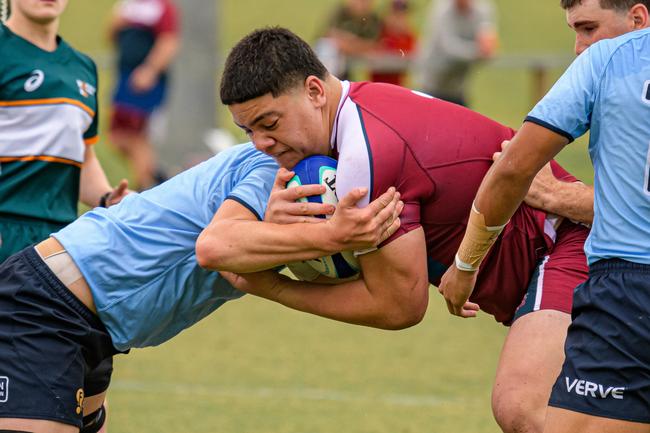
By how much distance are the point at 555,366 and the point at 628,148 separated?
0.96 meters

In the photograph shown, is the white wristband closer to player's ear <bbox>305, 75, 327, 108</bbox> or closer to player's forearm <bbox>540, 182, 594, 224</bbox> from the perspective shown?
player's forearm <bbox>540, 182, 594, 224</bbox>

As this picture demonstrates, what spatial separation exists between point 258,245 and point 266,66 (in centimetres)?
64

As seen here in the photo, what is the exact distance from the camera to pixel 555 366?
424 cm

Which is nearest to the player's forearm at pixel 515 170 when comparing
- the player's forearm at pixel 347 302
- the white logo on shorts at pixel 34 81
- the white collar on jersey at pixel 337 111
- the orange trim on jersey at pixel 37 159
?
the player's forearm at pixel 347 302

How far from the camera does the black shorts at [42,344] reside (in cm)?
415

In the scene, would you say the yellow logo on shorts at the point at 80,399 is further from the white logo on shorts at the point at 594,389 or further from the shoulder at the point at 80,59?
the shoulder at the point at 80,59

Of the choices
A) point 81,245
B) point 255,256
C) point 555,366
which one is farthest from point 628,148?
point 81,245

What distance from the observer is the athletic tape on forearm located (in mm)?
3965

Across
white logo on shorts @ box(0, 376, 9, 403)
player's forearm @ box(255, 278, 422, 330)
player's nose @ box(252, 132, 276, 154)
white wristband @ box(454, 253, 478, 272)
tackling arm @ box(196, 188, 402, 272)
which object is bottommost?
white logo on shorts @ box(0, 376, 9, 403)

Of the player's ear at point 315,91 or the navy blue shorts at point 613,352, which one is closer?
the navy blue shorts at point 613,352

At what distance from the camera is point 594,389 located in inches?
144

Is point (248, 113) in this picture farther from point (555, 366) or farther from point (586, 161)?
point (586, 161)

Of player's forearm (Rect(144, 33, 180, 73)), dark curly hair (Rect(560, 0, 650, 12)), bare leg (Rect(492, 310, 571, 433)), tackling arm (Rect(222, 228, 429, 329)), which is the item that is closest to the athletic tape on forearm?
tackling arm (Rect(222, 228, 429, 329))

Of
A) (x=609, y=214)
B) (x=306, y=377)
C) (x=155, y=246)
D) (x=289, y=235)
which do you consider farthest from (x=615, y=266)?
(x=306, y=377)
